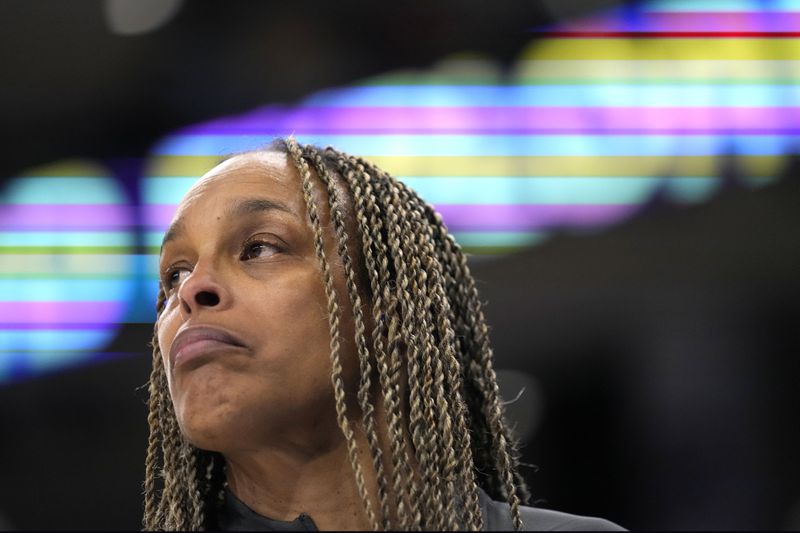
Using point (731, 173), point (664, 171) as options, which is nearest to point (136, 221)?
point (664, 171)

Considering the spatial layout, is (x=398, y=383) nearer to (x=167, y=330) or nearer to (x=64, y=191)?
(x=167, y=330)

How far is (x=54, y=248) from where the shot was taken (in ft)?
8.89

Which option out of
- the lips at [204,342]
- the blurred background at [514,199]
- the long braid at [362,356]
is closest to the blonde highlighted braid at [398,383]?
the long braid at [362,356]

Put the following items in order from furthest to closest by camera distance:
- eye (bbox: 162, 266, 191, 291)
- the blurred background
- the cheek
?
the blurred background, eye (bbox: 162, 266, 191, 291), the cheek

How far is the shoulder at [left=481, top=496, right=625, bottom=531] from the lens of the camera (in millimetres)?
1875

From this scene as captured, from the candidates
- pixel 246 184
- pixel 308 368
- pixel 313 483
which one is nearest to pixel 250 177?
pixel 246 184

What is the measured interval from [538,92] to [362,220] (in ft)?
3.37

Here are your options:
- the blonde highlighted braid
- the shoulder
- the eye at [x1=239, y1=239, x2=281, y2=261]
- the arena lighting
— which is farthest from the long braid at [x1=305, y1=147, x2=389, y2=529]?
the arena lighting

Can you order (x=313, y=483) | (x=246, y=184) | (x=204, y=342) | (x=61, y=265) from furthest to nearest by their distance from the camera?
(x=61, y=265) → (x=246, y=184) → (x=313, y=483) → (x=204, y=342)

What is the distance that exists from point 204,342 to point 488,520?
593 millimetres

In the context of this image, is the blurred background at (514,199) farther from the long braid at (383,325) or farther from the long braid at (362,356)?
the long braid at (362,356)

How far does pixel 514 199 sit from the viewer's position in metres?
2.74

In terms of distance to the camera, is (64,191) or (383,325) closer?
(383,325)

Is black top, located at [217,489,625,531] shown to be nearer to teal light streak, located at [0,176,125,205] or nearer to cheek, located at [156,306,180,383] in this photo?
cheek, located at [156,306,180,383]
